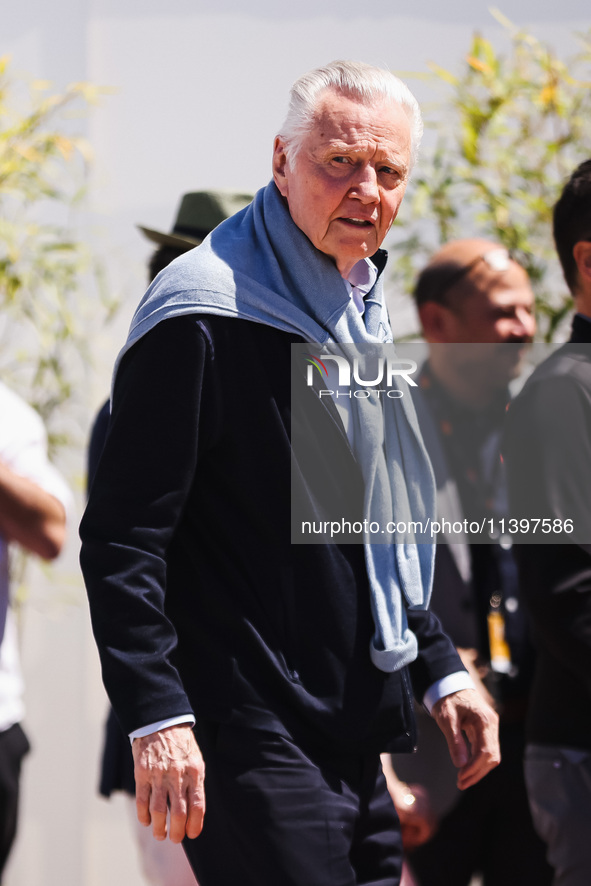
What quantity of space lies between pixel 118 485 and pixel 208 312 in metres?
0.27

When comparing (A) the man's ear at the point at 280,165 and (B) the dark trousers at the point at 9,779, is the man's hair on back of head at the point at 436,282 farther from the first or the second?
(B) the dark trousers at the point at 9,779

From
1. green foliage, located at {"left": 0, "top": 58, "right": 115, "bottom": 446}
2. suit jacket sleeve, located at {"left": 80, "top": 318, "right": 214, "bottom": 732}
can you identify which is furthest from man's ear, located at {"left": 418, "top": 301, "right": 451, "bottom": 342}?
suit jacket sleeve, located at {"left": 80, "top": 318, "right": 214, "bottom": 732}

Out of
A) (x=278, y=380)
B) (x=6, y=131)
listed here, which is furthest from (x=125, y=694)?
(x=6, y=131)

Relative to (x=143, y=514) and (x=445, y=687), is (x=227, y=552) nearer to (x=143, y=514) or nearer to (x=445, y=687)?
(x=143, y=514)

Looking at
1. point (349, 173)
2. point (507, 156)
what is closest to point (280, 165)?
point (349, 173)

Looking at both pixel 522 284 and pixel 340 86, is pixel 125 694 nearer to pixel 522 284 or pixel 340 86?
Result: pixel 340 86

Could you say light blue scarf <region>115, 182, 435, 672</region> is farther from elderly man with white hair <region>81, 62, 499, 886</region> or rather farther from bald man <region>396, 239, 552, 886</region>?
bald man <region>396, 239, 552, 886</region>

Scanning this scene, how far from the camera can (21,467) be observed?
2469 millimetres

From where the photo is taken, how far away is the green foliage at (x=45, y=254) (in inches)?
148

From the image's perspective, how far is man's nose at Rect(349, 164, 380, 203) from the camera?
1.69m

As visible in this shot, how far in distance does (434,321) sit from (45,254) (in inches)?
63.5

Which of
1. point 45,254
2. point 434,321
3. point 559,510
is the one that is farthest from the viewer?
point 45,254

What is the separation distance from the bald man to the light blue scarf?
2.56ft

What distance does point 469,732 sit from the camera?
73.3 inches
